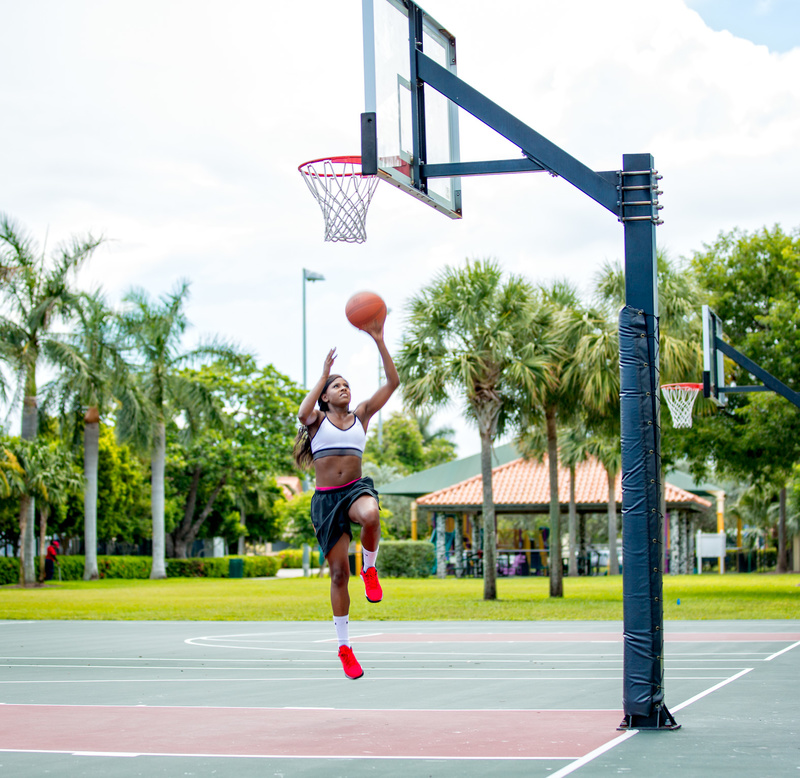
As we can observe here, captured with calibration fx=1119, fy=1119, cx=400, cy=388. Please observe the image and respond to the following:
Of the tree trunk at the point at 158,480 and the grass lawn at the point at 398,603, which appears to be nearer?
the grass lawn at the point at 398,603

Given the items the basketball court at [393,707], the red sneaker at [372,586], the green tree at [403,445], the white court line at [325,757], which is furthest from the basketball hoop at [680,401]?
the green tree at [403,445]

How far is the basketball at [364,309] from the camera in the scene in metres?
8.12

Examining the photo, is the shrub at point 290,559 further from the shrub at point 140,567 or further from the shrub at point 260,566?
the shrub at point 140,567

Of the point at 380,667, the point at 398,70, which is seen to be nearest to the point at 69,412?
the point at 380,667

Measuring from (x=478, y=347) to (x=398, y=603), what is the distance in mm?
6493

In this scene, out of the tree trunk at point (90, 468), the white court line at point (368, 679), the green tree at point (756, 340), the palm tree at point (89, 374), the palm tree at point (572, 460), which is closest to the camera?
the white court line at point (368, 679)

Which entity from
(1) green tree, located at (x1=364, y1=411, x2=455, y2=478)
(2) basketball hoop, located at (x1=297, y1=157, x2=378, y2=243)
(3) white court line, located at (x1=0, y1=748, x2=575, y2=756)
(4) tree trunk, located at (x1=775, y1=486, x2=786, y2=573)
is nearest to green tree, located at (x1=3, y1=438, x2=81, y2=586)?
(4) tree trunk, located at (x1=775, y1=486, x2=786, y2=573)

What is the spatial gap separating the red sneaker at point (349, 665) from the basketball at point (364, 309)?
7.74 ft

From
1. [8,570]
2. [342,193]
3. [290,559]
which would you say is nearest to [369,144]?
[342,193]

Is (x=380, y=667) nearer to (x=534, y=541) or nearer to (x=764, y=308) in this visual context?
(x=764, y=308)

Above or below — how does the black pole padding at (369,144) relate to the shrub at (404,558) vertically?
above

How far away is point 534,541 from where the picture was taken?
5744cm

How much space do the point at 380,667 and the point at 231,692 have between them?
2803 mm

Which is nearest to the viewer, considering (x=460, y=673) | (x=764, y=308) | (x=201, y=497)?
(x=460, y=673)
